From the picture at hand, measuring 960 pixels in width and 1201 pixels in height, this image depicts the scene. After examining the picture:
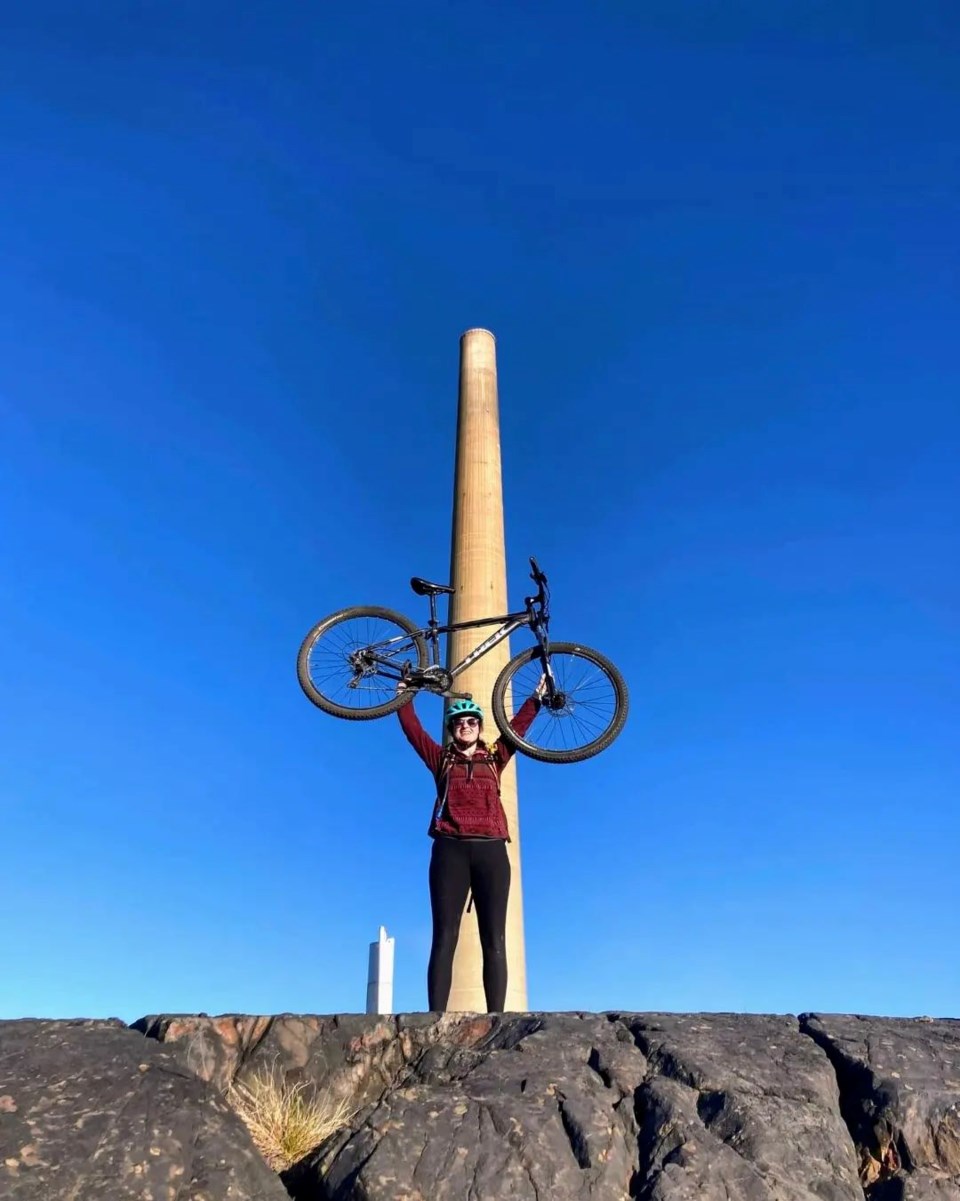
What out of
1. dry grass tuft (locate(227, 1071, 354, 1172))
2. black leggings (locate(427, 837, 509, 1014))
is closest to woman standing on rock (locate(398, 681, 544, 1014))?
black leggings (locate(427, 837, 509, 1014))

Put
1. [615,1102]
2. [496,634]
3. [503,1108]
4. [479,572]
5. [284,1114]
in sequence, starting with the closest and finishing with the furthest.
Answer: [503,1108], [615,1102], [284,1114], [496,634], [479,572]

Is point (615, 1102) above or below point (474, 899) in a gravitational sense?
below

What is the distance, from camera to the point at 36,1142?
401cm

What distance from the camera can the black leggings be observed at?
6926 millimetres

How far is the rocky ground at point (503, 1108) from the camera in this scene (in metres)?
4.07

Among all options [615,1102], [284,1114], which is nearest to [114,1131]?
[284,1114]

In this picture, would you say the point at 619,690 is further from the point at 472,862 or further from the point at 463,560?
the point at 463,560

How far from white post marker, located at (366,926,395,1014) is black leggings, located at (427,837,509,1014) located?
65.4 ft

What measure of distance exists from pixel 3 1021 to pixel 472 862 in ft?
10.3

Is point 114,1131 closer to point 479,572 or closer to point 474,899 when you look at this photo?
point 474,899

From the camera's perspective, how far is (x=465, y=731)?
7.79 meters

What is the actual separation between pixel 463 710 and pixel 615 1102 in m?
3.60

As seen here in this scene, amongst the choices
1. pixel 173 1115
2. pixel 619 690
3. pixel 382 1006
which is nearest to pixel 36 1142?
pixel 173 1115

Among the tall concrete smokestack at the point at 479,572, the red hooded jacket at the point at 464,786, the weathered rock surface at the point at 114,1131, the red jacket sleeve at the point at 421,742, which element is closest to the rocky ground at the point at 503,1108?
the weathered rock surface at the point at 114,1131
